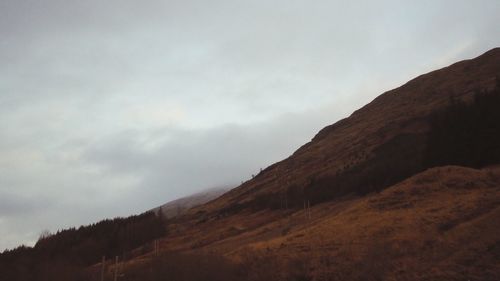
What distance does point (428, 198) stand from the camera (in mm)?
52312

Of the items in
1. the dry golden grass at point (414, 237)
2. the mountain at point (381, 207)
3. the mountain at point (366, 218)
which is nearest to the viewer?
the dry golden grass at point (414, 237)

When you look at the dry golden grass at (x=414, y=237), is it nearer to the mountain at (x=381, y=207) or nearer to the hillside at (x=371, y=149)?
the mountain at (x=381, y=207)

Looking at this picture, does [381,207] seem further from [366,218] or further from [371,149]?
[371,149]

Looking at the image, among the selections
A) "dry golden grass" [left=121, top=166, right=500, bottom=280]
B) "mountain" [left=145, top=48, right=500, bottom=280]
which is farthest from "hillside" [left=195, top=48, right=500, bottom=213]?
"dry golden grass" [left=121, top=166, right=500, bottom=280]

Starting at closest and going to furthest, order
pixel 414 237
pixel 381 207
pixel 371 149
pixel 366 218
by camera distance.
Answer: pixel 414 237, pixel 366 218, pixel 381 207, pixel 371 149

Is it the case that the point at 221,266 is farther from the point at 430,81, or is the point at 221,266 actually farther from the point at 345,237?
the point at 430,81

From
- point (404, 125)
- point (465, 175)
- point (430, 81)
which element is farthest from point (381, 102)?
point (465, 175)

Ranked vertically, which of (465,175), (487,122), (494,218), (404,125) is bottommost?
(494,218)

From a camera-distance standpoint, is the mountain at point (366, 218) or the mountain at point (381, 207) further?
the mountain at point (366, 218)

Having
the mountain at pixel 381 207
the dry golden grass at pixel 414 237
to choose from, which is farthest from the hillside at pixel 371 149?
the dry golden grass at pixel 414 237

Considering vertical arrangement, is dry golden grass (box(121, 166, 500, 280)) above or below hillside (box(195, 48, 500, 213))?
below

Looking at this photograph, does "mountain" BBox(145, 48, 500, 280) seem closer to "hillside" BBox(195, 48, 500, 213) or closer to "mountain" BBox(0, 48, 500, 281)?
"mountain" BBox(0, 48, 500, 281)

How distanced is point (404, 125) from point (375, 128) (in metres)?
17.5

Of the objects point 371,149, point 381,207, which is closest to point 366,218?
point 381,207
